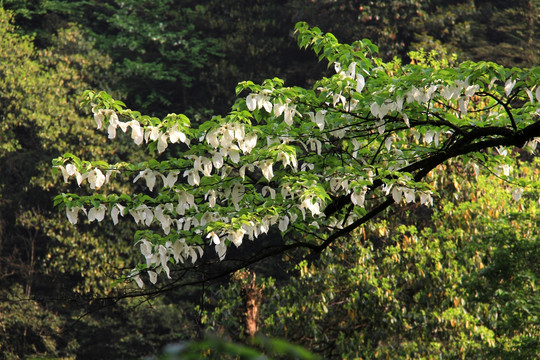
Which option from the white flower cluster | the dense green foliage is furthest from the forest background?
the white flower cluster

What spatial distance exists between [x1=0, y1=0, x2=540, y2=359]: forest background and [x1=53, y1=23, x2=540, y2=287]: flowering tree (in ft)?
17.3

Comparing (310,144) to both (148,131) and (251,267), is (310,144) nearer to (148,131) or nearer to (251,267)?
(148,131)

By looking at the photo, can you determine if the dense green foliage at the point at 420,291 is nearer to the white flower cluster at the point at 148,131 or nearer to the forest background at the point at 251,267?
the forest background at the point at 251,267

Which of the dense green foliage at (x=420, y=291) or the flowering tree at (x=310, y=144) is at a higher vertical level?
the flowering tree at (x=310, y=144)

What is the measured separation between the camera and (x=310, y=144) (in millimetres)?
5695

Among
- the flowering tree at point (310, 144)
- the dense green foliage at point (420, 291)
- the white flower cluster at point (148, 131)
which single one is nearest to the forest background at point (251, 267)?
the dense green foliage at point (420, 291)

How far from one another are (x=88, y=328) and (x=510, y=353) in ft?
52.2

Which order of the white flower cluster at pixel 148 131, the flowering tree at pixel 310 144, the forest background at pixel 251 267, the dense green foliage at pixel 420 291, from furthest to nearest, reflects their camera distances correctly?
the forest background at pixel 251 267, the dense green foliage at pixel 420 291, the white flower cluster at pixel 148 131, the flowering tree at pixel 310 144

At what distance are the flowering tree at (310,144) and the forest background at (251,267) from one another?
5.26 metres

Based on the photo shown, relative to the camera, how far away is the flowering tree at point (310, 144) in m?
5.22

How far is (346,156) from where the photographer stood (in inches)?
243

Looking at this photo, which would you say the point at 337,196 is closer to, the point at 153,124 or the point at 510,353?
→ the point at 153,124

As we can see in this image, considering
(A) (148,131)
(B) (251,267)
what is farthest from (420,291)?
(B) (251,267)

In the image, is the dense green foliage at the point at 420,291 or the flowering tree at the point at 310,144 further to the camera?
the dense green foliage at the point at 420,291
